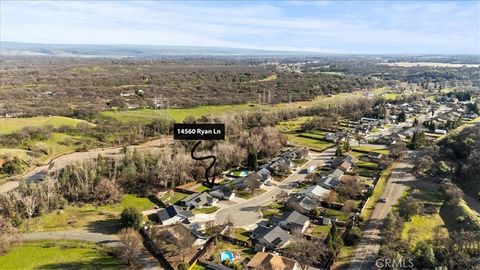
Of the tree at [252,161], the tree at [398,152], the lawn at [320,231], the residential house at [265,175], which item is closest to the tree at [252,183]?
the residential house at [265,175]

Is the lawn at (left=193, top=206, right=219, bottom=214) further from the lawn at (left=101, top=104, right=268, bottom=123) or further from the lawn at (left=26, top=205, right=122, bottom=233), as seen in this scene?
the lawn at (left=101, top=104, right=268, bottom=123)

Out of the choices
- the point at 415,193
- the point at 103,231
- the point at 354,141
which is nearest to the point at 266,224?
the point at 103,231

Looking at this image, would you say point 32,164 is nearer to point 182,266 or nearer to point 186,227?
point 186,227

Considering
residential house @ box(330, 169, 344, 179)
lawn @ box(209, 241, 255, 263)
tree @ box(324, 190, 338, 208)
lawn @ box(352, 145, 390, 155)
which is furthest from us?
lawn @ box(352, 145, 390, 155)

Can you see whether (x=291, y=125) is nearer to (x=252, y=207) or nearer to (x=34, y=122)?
(x=252, y=207)

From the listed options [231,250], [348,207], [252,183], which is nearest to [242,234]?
[231,250]

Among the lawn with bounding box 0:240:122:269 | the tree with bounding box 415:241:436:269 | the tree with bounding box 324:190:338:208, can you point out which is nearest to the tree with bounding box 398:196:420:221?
the tree with bounding box 324:190:338:208

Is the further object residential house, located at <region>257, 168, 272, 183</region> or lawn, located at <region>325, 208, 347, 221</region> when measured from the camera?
residential house, located at <region>257, 168, 272, 183</region>
